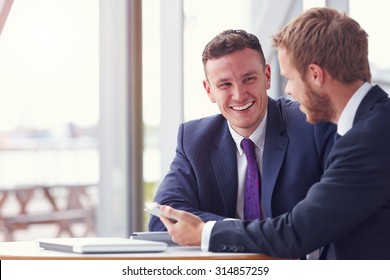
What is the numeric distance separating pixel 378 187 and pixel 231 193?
86 centimetres

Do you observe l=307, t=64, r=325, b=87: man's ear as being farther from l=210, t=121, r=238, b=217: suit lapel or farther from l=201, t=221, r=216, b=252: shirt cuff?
l=210, t=121, r=238, b=217: suit lapel

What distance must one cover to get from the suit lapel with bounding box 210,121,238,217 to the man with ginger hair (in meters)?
0.57

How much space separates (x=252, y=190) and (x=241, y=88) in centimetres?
42

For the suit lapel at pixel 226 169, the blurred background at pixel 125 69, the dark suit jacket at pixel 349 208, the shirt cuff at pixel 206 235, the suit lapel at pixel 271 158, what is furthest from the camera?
the blurred background at pixel 125 69

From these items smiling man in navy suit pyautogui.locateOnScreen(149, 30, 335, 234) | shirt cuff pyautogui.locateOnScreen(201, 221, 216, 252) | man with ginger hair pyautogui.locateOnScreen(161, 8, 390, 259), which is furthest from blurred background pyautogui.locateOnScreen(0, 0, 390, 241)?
shirt cuff pyautogui.locateOnScreen(201, 221, 216, 252)

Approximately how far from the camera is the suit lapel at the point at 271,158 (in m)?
2.89

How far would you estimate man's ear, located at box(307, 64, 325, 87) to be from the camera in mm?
2387

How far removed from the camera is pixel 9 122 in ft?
17.8

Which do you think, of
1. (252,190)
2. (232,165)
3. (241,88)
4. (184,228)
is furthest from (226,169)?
(184,228)

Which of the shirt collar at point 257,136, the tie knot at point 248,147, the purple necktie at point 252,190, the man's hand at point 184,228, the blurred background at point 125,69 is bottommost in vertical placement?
the man's hand at point 184,228

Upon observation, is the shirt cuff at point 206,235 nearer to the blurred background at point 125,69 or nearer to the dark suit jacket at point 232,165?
the dark suit jacket at point 232,165

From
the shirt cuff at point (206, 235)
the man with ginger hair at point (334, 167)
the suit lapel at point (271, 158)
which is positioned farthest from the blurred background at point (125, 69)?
the shirt cuff at point (206, 235)

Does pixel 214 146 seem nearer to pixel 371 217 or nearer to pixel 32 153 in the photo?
pixel 371 217

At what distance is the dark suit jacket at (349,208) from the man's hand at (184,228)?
145 millimetres
